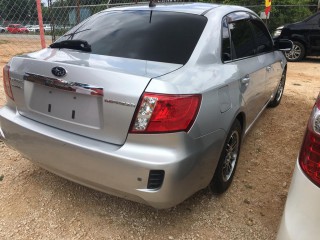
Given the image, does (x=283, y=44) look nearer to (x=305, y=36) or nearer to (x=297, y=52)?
(x=305, y=36)

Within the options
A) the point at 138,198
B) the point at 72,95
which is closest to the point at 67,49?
the point at 72,95

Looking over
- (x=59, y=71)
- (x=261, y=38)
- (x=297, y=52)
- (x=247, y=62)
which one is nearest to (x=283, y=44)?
(x=261, y=38)

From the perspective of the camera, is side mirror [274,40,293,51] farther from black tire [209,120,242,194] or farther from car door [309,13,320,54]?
car door [309,13,320,54]

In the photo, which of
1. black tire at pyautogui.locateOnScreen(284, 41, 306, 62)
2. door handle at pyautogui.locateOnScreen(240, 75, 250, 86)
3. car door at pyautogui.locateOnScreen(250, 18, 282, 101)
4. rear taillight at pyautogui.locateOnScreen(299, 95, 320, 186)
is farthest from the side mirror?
black tire at pyautogui.locateOnScreen(284, 41, 306, 62)

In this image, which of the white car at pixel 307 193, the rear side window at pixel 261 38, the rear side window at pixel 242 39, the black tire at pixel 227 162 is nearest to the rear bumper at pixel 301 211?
the white car at pixel 307 193

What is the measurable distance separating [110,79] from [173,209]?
1.26 meters

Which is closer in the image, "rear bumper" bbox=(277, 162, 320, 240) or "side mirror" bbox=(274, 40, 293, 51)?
"rear bumper" bbox=(277, 162, 320, 240)

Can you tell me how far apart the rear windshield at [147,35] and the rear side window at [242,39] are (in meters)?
0.44

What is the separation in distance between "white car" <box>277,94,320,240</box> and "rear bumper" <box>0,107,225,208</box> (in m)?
0.79

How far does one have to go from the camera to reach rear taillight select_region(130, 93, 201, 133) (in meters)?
2.14

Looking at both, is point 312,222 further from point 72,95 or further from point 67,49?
point 67,49

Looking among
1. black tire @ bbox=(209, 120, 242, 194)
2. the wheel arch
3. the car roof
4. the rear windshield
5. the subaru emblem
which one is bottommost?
black tire @ bbox=(209, 120, 242, 194)

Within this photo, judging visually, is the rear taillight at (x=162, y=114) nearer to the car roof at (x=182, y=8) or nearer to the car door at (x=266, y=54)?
the car roof at (x=182, y=8)

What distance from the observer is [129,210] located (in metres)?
2.87
